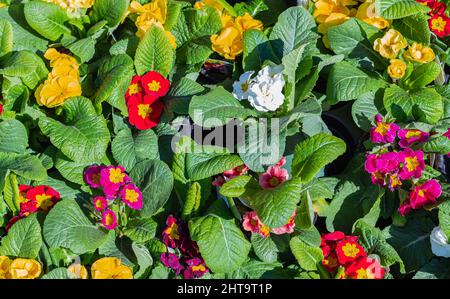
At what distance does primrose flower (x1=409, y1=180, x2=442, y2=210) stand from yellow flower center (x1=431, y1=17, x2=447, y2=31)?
0.76 metres

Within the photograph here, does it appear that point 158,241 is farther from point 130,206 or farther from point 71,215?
point 71,215

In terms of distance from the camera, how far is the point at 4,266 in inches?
96.9

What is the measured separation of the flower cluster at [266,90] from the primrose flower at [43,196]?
80 centimetres

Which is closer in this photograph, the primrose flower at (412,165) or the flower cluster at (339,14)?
the primrose flower at (412,165)

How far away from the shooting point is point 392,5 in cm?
286

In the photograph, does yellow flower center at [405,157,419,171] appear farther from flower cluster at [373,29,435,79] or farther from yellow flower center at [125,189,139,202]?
yellow flower center at [125,189,139,202]

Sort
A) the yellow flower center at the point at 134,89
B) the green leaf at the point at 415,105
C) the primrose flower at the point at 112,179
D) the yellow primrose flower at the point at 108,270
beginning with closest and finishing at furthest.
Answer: the yellow primrose flower at the point at 108,270 → the primrose flower at the point at 112,179 → the green leaf at the point at 415,105 → the yellow flower center at the point at 134,89

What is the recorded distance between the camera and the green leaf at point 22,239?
251 cm

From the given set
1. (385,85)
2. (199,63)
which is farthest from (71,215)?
(385,85)

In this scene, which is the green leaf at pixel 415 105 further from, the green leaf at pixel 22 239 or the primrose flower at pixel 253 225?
the green leaf at pixel 22 239

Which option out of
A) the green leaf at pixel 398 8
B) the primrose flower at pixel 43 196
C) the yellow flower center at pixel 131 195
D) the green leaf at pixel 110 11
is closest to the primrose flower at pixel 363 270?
the yellow flower center at pixel 131 195

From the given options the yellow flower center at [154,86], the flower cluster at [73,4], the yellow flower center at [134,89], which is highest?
the flower cluster at [73,4]

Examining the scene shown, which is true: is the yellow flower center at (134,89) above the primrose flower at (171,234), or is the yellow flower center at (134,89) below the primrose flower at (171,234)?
above

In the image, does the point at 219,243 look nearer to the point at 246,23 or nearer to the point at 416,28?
the point at 246,23
